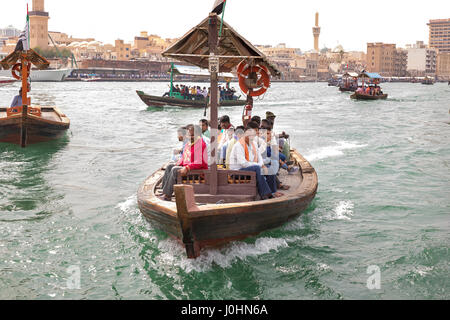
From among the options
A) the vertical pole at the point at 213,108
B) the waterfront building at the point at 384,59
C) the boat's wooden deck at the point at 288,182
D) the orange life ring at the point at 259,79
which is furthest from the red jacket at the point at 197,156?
the waterfront building at the point at 384,59

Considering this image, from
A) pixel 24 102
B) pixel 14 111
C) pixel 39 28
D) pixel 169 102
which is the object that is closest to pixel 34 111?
pixel 14 111

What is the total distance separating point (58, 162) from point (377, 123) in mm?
18632

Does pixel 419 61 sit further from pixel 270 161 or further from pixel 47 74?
pixel 270 161

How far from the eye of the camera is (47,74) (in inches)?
3497

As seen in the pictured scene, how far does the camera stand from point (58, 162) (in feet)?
48.1

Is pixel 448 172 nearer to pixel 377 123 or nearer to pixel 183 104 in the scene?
pixel 377 123

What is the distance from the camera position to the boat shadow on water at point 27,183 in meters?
9.43

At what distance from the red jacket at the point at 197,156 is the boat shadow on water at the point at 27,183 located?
3406mm

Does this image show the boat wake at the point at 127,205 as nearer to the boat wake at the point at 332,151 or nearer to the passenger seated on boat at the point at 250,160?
the passenger seated on boat at the point at 250,160

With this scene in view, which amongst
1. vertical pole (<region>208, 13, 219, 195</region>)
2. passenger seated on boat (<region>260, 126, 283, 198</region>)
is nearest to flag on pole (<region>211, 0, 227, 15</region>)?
vertical pole (<region>208, 13, 219, 195</region>)

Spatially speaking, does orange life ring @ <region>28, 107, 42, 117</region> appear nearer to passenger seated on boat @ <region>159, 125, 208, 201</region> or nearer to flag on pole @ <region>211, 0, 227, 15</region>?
passenger seated on boat @ <region>159, 125, 208, 201</region>

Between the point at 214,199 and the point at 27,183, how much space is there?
6582 millimetres

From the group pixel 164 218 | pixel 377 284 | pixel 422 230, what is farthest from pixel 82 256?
pixel 422 230
